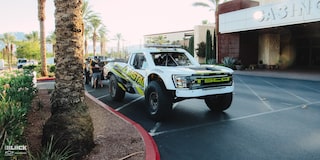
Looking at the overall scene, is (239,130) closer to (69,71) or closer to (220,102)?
(220,102)

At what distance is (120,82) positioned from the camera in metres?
8.82

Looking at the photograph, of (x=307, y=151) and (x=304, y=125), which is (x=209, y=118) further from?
(x=307, y=151)

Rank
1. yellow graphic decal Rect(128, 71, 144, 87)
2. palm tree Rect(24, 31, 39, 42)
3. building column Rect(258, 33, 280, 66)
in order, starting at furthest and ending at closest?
palm tree Rect(24, 31, 39, 42) < building column Rect(258, 33, 280, 66) < yellow graphic decal Rect(128, 71, 144, 87)

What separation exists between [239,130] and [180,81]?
5.79ft

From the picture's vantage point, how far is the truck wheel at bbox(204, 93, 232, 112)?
23.9 feet

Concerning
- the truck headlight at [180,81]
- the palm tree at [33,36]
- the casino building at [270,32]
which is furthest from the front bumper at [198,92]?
the palm tree at [33,36]

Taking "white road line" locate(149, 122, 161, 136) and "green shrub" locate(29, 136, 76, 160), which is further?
"white road line" locate(149, 122, 161, 136)

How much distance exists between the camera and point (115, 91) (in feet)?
29.8

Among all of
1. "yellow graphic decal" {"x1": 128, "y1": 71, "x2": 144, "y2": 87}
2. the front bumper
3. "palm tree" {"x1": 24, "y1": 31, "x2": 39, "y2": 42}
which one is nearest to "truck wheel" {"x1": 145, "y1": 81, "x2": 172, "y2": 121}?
the front bumper

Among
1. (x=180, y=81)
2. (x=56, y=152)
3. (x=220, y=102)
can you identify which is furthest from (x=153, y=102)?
(x=56, y=152)

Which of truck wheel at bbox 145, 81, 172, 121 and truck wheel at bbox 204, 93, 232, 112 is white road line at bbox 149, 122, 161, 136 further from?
truck wheel at bbox 204, 93, 232, 112

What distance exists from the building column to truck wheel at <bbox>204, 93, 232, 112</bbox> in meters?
21.4

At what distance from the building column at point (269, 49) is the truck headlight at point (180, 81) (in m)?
23.2

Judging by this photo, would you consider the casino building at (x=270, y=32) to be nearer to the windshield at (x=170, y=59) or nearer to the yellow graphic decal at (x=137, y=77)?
the windshield at (x=170, y=59)
